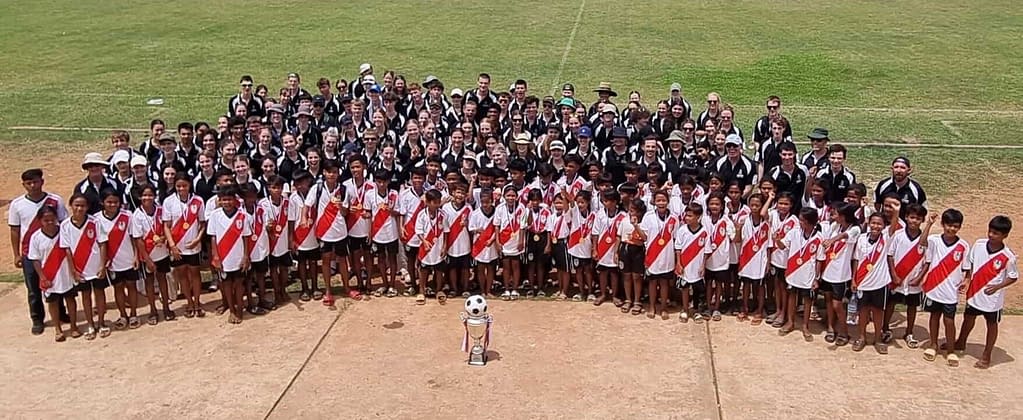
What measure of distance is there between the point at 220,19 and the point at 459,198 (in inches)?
923

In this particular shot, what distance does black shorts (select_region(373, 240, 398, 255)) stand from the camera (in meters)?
8.97

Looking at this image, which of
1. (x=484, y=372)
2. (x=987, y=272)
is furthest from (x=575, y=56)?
(x=484, y=372)

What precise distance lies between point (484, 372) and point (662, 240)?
2.11 metres

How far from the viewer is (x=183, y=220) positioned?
329 inches

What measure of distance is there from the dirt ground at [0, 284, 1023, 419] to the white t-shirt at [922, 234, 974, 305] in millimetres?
581

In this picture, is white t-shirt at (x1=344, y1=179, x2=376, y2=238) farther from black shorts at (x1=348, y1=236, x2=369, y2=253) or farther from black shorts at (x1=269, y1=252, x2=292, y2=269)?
black shorts at (x1=269, y1=252, x2=292, y2=269)

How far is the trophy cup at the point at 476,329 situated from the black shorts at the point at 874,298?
10.3 feet

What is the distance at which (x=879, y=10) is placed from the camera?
30047 millimetres

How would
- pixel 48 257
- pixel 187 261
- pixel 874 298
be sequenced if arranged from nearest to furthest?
pixel 874 298 → pixel 48 257 → pixel 187 261

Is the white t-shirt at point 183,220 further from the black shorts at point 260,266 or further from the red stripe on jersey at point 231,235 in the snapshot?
the black shorts at point 260,266

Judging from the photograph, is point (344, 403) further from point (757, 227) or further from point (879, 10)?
point (879, 10)

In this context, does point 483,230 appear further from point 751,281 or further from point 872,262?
point 872,262

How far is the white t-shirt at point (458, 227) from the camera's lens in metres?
8.73

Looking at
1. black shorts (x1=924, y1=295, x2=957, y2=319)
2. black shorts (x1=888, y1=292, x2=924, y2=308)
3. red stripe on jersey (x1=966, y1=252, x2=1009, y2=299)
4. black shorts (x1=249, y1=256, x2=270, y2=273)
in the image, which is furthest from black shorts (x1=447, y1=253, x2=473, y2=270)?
red stripe on jersey (x1=966, y1=252, x2=1009, y2=299)
